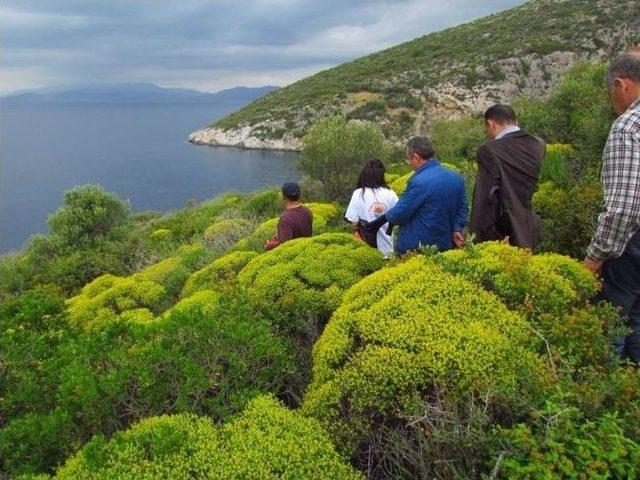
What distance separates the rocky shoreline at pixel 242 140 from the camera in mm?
86312

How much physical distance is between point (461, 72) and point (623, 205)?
7941 centimetres

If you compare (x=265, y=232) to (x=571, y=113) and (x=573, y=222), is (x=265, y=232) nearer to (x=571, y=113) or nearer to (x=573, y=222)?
(x=573, y=222)

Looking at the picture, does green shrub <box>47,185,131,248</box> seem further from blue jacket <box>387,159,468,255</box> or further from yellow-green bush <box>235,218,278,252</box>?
blue jacket <box>387,159,468,255</box>

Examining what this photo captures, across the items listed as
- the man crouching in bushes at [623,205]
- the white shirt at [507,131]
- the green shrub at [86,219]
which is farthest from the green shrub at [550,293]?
the green shrub at [86,219]

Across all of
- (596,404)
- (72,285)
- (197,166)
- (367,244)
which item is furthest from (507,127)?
(197,166)

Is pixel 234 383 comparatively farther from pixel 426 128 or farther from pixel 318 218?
pixel 426 128

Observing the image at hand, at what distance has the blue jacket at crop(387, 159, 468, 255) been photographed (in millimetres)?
5449

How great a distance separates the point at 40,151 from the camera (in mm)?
118875

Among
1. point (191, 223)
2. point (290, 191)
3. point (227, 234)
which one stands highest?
point (290, 191)

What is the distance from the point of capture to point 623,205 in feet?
11.5

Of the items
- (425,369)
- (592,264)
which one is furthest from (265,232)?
(592,264)

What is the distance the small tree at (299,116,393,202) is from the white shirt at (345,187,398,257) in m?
16.7

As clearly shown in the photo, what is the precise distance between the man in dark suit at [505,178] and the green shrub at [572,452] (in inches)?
98.3

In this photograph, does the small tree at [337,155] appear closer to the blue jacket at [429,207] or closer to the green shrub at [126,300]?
the green shrub at [126,300]
